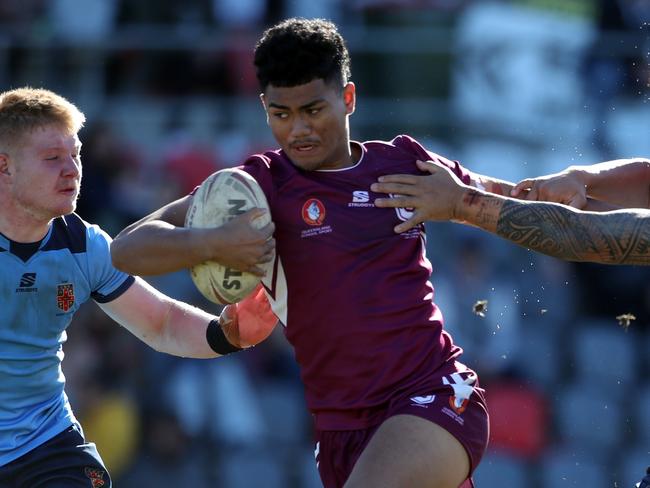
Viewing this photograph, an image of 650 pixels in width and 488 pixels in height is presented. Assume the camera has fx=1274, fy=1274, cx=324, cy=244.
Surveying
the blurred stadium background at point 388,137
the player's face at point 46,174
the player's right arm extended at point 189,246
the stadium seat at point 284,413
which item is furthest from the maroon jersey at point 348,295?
the stadium seat at point 284,413

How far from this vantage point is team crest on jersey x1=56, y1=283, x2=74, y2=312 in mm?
5883

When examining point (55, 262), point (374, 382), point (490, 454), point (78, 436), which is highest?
point (55, 262)

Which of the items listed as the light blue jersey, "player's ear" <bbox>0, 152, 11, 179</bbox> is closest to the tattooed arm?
the light blue jersey

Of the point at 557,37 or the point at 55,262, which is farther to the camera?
the point at 557,37

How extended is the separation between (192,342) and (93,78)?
6.26m

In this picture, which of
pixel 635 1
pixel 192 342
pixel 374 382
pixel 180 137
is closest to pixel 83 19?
pixel 180 137

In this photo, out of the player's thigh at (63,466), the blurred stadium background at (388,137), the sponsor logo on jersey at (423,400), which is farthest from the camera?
the blurred stadium background at (388,137)

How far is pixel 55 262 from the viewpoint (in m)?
5.89

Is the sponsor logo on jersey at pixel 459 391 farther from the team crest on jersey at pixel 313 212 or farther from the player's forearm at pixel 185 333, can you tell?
the player's forearm at pixel 185 333

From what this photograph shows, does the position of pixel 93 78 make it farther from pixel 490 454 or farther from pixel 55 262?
pixel 55 262

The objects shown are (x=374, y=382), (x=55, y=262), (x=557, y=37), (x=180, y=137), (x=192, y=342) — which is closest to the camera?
(x=374, y=382)

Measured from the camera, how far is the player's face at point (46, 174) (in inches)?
228

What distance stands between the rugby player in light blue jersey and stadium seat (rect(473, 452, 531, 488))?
17.2ft

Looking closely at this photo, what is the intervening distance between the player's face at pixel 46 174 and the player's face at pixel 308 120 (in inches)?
39.2
